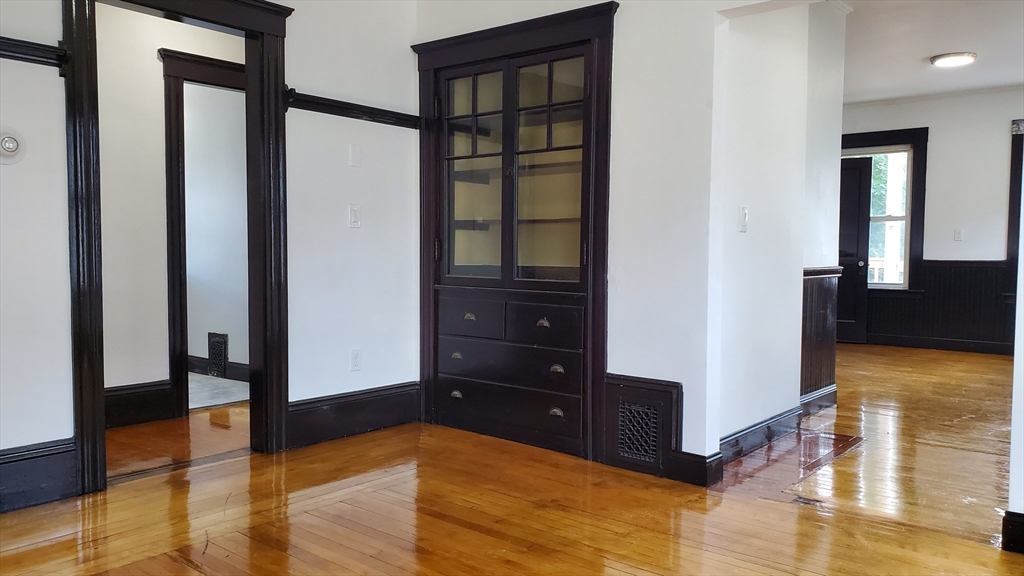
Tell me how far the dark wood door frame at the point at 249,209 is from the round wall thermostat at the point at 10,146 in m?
0.17

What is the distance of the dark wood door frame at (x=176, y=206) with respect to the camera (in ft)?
14.2

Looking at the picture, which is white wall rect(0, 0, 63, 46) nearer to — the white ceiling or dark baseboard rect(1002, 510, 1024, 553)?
dark baseboard rect(1002, 510, 1024, 553)

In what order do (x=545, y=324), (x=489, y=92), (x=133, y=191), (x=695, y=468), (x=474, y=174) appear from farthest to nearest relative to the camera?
1. (x=133, y=191)
2. (x=474, y=174)
3. (x=489, y=92)
4. (x=545, y=324)
5. (x=695, y=468)

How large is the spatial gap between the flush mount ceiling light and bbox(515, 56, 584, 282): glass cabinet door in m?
4.15

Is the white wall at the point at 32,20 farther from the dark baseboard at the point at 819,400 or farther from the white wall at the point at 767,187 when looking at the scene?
the dark baseboard at the point at 819,400

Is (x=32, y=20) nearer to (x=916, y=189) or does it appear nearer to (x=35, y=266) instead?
(x=35, y=266)

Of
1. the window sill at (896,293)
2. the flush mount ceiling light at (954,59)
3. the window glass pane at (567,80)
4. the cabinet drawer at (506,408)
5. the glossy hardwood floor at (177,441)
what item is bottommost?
the glossy hardwood floor at (177,441)

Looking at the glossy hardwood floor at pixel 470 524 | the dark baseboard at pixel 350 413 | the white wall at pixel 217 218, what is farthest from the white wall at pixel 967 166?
the white wall at pixel 217 218

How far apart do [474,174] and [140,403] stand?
2412mm

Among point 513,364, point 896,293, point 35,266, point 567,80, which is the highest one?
point 567,80

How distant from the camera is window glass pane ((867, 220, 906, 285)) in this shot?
7.87 meters

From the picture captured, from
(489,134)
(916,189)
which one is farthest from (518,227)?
(916,189)

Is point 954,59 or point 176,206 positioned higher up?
point 954,59

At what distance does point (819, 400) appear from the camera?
187 inches
